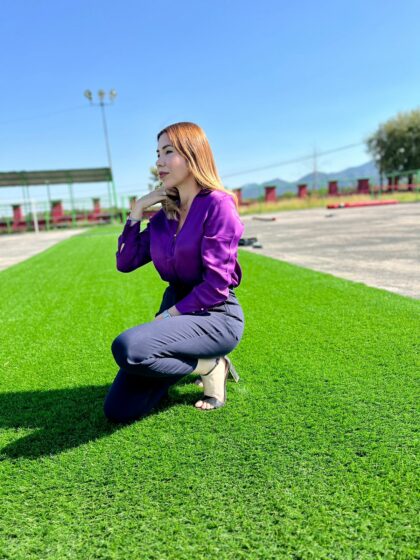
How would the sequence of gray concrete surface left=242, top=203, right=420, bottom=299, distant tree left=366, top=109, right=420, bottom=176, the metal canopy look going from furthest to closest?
1. distant tree left=366, top=109, right=420, bottom=176
2. the metal canopy
3. gray concrete surface left=242, top=203, right=420, bottom=299

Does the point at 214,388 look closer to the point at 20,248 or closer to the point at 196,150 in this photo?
the point at 196,150

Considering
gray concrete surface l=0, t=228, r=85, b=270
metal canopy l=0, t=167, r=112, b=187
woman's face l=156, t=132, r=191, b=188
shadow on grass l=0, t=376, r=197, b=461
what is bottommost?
shadow on grass l=0, t=376, r=197, b=461

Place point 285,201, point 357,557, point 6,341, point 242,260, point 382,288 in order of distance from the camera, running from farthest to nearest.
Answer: point 285,201
point 242,260
point 382,288
point 6,341
point 357,557

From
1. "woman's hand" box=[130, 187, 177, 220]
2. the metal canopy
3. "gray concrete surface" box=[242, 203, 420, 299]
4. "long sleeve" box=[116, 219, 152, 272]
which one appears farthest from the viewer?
the metal canopy

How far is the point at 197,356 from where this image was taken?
243 cm

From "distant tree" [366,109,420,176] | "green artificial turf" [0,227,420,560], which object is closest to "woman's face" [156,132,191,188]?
"green artificial turf" [0,227,420,560]

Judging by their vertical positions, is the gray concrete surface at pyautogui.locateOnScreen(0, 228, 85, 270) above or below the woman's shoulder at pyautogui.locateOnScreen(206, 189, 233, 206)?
below

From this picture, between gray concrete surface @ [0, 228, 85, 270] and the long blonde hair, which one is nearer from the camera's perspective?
the long blonde hair

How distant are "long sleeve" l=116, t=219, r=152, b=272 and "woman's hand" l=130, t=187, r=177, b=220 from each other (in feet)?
0.23

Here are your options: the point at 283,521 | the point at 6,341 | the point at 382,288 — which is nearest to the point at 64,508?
the point at 283,521

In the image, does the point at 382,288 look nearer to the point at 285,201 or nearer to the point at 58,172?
the point at 58,172

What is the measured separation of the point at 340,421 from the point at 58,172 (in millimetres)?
33388

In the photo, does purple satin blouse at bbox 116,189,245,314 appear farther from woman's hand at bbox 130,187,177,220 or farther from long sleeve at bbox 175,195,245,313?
woman's hand at bbox 130,187,177,220

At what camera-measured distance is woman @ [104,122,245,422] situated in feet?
7.55
